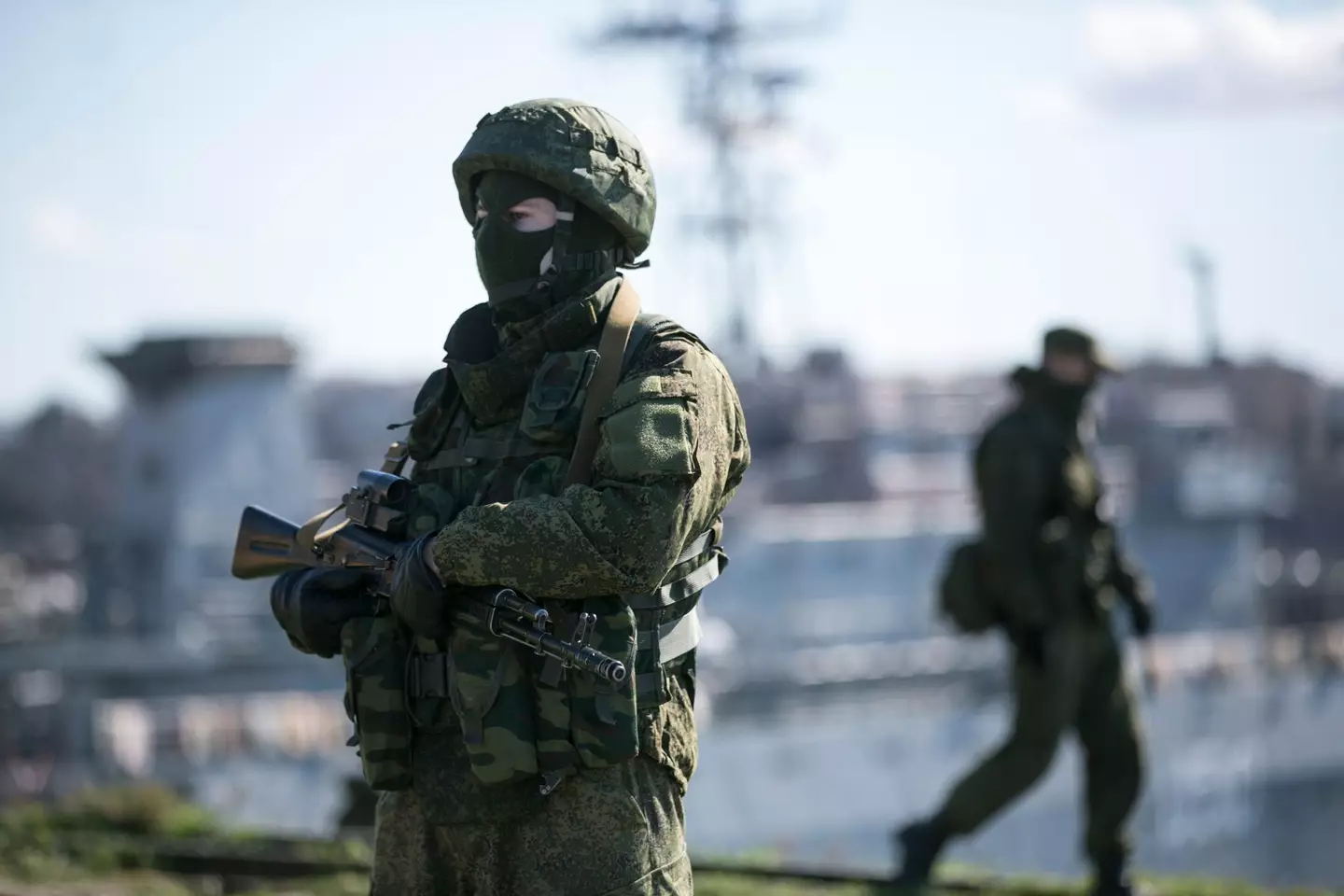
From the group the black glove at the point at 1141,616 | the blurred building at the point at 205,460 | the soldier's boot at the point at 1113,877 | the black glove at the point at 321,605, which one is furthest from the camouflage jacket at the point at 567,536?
the blurred building at the point at 205,460

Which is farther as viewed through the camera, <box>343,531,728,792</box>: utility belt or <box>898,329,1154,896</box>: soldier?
<box>898,329,1154,896</box>: soldier

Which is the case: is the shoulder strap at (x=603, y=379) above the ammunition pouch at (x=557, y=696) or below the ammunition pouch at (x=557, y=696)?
above

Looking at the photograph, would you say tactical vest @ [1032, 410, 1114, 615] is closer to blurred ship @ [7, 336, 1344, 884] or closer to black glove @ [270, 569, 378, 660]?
black glove @ [270, 569, 378, 660]

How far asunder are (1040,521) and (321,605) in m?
3.96

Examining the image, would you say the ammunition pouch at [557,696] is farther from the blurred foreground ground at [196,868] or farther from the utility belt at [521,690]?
the blurred foreground ground at [196,868]

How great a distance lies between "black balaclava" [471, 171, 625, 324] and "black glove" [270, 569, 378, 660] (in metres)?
0.65

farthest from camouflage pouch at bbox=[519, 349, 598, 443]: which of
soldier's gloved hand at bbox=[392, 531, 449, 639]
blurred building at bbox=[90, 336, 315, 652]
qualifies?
blurred building at bbox=[90, 336, 315, 652]

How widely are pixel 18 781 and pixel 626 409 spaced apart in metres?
23.3

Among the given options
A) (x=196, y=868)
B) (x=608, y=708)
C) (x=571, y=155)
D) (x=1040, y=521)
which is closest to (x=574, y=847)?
(x=608, y=708)

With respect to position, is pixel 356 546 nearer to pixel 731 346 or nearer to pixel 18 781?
pixel 18 781

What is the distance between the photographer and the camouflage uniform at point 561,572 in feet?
11.1

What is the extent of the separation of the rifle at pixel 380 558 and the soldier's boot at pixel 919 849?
12.3 feet

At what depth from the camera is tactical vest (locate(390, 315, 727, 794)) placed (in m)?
3.44

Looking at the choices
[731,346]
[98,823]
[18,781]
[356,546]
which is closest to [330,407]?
[731,346]
